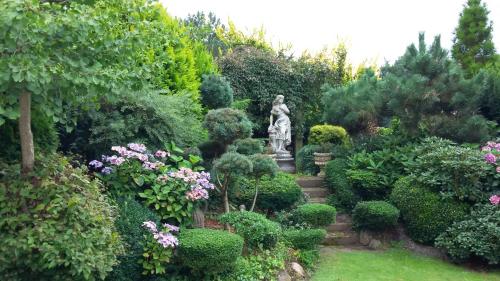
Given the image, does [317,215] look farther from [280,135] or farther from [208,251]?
[280,135]

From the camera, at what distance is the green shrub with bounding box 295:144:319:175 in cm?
1148

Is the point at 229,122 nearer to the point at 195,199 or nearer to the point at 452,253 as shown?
the point at 195,199

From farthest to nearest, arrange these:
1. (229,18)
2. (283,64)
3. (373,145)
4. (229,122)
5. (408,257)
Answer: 1. (229,18)
2. (283,64)
3. (373,145)
4. (408,257)
5. (229,122)

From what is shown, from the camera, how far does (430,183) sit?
7965 millimetres

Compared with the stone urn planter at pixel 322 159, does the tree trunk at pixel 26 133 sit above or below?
above

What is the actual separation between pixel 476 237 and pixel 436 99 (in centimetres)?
294

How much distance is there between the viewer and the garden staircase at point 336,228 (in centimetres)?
850

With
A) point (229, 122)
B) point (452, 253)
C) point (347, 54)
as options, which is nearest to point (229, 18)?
point (347, 54)

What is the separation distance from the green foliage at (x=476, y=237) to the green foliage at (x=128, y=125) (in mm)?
4480

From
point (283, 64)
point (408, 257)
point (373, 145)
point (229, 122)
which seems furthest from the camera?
point (283, 64)

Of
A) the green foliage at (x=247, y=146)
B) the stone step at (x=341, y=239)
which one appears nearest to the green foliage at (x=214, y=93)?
the green foliage at (x=247, y=146)

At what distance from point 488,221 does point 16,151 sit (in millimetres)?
6533

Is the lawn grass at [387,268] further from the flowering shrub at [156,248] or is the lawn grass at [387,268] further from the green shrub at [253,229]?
the flowering shrub at [156,248]

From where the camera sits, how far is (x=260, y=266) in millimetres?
6008
